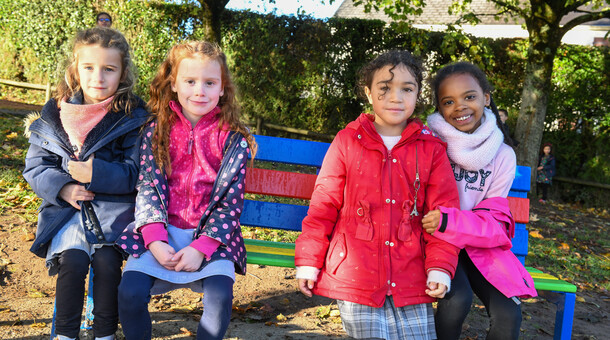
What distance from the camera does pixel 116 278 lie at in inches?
96.9

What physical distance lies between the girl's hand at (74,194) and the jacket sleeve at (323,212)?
3.46 feet

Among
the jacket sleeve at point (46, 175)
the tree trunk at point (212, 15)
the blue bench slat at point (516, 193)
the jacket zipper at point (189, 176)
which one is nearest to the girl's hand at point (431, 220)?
the blue bench slat at point (516, 193)

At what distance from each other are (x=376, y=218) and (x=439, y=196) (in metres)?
0.35

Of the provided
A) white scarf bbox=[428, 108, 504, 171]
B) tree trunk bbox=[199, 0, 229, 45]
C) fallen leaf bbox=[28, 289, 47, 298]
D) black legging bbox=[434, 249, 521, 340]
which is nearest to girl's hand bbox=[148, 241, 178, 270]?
black legging bbox=[434, 249, 521, 340]

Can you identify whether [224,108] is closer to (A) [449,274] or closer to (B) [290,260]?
(B) [290,260]

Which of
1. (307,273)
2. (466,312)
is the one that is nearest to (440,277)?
(466,312)

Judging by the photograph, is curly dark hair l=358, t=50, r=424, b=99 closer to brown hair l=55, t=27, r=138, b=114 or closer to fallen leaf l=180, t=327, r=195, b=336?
brown hair l=55, t=27, r=138, b=114

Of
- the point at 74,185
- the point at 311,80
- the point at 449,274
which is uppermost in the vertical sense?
the point at 311,80

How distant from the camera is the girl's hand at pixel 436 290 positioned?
93.4 inches

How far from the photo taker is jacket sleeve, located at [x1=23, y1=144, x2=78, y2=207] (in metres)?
2.54

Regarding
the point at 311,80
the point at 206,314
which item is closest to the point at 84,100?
the point at 206,314

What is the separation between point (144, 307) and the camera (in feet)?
7.53

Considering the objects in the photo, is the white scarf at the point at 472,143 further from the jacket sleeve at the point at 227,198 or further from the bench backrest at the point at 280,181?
the jacket sleeve at the point at 227,198

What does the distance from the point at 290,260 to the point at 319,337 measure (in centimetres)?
66
